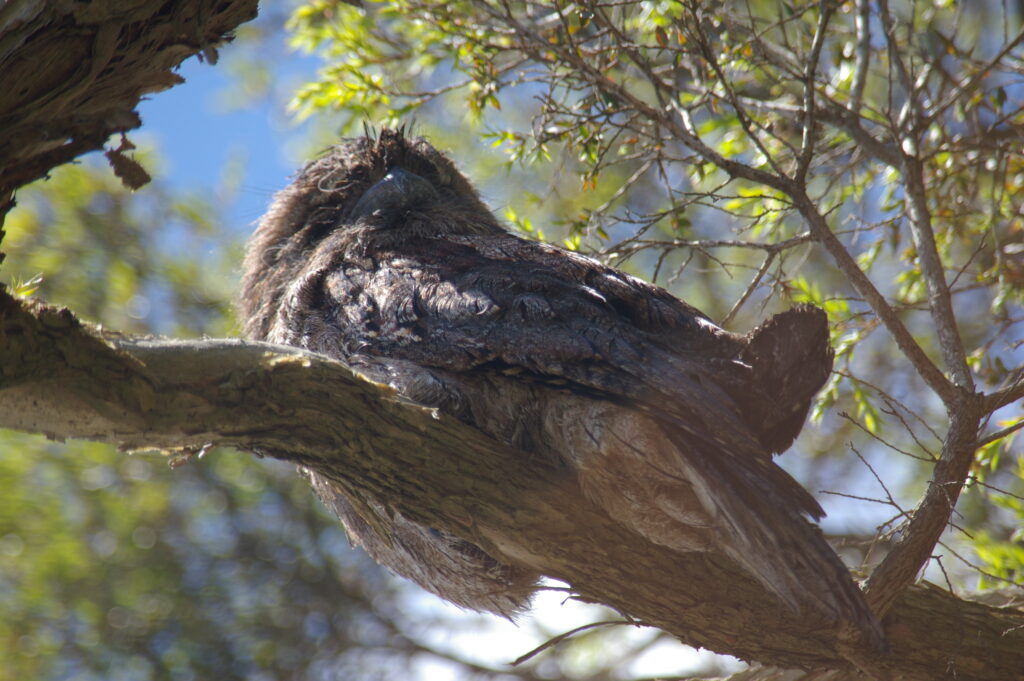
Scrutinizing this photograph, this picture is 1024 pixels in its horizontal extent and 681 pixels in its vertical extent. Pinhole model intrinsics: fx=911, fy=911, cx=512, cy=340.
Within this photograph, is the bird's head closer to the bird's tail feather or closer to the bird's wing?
the bird's wing

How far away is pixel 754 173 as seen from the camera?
3295 millimetres

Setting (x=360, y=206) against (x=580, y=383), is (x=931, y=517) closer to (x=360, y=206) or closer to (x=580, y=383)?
(x=580, y=383)

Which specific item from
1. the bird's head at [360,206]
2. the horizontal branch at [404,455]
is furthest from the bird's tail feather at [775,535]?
the bird's head at [360,206]

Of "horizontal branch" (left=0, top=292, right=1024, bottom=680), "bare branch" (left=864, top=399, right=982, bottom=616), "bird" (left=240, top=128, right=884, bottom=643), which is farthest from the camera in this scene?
A: "bare branch" (left=864, top=399, right=982, bottom=616)

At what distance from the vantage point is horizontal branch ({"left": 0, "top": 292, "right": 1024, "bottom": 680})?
2027 mm

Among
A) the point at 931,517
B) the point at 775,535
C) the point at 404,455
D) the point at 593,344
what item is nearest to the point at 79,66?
the point at 404,455

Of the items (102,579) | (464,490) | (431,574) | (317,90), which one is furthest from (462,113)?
(464,490)

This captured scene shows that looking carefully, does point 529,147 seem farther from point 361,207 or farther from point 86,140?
point 86,140

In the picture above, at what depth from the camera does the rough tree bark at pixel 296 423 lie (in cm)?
190

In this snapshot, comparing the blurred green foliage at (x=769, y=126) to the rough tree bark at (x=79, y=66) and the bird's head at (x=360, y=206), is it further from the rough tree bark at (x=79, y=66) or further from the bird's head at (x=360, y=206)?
the rough tree bark at (x=79, y=66)

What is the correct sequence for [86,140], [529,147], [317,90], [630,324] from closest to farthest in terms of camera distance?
[86,140] < [630,324] < [529,147] < [317,90]

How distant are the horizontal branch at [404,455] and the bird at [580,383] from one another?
114mm

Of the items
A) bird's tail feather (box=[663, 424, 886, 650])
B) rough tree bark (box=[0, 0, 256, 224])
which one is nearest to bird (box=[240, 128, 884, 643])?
bird's tail feather (box=[663, 424, 886, 650])

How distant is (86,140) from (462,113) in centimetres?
556
